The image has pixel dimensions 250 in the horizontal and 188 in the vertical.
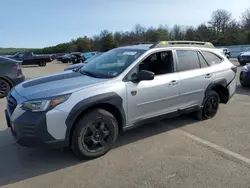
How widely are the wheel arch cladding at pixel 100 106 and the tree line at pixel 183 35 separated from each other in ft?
154

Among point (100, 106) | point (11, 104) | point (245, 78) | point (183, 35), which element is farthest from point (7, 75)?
point (183, 35)

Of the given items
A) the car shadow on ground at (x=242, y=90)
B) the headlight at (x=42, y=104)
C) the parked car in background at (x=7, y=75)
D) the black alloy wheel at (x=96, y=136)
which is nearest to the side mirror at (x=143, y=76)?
the black alloy wheel at (x=96, y=136)

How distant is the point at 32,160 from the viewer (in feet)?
12.4

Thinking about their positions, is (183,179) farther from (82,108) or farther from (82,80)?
(82,80)

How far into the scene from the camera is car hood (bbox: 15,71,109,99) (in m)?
3.48

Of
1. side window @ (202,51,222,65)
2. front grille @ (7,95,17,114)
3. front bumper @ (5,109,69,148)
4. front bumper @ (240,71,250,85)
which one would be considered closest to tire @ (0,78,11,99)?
front grille @ (7,95,17,114)

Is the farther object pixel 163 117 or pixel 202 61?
pixel 202 61

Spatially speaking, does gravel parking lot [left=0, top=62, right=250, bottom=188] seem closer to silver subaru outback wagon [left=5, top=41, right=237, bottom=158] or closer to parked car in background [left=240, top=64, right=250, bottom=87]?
silver subaru outback wagon [left=5, top=41, right=237, bottom=158]

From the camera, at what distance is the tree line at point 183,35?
4950 centimetres

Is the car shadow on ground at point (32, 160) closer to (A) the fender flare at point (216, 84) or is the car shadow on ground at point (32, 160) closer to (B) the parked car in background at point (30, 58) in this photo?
(A) the fender flare at point (216, 84)

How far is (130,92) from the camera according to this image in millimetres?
3947

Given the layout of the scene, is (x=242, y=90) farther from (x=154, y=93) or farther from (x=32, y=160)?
(x=32, y=160)

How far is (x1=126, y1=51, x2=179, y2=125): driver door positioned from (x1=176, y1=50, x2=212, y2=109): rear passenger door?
0.57ft

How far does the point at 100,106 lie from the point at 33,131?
3.39ft
